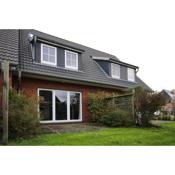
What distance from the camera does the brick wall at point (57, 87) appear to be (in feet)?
41.7

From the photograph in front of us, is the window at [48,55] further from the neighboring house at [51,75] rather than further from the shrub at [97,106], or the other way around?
the shrub at [97,106]

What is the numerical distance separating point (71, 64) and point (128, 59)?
1520 centimetres

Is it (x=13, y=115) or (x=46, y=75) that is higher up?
(x=46, y=75)

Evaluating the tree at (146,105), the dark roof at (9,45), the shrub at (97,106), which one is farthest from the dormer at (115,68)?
the dark roof at (9,45)

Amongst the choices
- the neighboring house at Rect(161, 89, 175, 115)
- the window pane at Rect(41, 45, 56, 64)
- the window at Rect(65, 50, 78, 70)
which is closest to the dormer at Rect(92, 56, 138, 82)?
the neighboring house at Rect(161, 89, 175, 115)

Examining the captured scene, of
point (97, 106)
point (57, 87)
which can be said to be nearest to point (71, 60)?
point (57, 87)

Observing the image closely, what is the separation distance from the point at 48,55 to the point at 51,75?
2.06 metres

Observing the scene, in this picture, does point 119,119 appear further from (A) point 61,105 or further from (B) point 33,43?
(B) point 33,43

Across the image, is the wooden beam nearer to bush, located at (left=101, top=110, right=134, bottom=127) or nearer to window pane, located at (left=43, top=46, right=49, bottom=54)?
window pane, located at (left=43, top=46, right=49, bottom=54)

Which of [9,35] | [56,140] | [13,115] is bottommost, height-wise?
[56,140]

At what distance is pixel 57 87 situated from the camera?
46.4 ft
